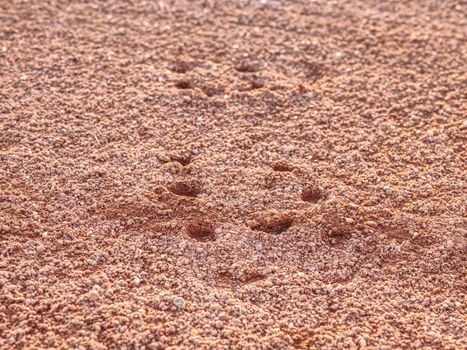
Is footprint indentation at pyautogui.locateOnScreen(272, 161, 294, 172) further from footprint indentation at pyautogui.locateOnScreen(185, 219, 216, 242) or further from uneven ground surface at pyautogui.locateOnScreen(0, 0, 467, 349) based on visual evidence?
footprint indentation at pyautogui.locateOnScreen(185, 219, 216, 242)

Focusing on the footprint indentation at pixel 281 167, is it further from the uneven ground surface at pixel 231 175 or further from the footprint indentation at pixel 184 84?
the footprint indentation at pixel 184 84

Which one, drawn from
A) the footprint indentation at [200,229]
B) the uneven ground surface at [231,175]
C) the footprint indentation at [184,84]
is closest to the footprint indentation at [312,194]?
the uneven ground surface at [231,175]

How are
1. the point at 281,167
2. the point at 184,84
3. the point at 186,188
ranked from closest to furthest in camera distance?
the point at 186,188
the point at 281,167
the point at 184,84

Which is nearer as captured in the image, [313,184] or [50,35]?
[313,184]

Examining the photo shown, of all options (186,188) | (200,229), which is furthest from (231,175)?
(200,229)

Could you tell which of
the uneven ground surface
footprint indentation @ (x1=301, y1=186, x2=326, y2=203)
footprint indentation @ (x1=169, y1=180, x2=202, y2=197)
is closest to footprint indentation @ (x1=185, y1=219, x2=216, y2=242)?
the uneven ground surface

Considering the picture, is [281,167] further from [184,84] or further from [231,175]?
[184,84]

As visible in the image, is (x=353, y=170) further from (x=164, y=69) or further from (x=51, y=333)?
(x=51, y=333)

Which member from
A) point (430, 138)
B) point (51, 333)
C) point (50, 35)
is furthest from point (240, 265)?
point (50, 35)

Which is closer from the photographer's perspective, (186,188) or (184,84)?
(186,188)
